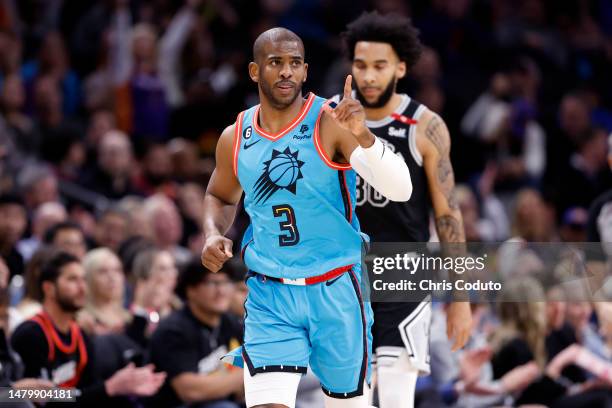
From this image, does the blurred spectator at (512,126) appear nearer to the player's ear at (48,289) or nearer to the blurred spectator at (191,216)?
the blurred spectator at (191,216)

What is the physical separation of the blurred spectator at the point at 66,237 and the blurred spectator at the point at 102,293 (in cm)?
51

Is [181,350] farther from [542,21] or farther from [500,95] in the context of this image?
[542,21]

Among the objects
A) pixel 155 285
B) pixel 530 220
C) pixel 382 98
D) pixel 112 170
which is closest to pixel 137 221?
pixel 112 170

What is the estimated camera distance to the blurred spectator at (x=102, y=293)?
30.6 ft

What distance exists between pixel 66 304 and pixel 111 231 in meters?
2.99

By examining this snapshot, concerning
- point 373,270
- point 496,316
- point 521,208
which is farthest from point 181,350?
point 521,208

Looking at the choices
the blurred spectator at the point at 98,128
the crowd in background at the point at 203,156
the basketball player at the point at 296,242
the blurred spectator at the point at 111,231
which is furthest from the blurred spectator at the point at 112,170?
the basketball player at the point at 296,242

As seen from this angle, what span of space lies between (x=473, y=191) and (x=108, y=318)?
5990mm

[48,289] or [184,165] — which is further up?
[184,165]

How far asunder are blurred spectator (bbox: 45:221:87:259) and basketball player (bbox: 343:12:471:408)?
12.2 feet

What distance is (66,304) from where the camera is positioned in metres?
8.23

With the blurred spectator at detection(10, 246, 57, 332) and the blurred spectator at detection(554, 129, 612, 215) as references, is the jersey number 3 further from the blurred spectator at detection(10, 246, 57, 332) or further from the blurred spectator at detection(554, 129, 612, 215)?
the blurred spectator at detection(554, 129, 612, 215)

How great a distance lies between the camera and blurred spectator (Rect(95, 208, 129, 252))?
1116 cm

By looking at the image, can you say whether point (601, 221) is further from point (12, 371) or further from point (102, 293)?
point (12, 371)
